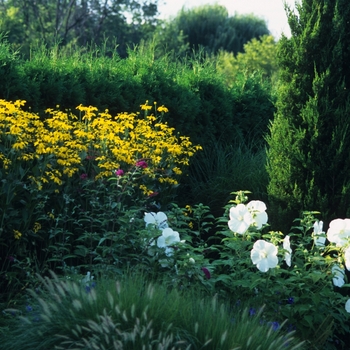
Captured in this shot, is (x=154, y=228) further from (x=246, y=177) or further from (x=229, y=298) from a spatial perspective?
(x=246, y=177)

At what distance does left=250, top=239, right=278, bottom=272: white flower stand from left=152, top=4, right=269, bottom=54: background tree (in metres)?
37.5

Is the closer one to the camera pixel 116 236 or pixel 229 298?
pixel 229 298

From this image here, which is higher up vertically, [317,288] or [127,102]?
[127,102]

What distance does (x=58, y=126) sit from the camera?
233 inches

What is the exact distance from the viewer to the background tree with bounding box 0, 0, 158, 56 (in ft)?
91.1

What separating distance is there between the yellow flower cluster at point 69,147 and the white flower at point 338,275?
200cm

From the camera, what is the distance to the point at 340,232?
4.96 metres

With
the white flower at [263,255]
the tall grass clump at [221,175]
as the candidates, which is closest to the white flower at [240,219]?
the white flower at [263,255]

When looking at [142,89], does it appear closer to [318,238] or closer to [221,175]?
[221,175]

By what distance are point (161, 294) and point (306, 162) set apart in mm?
2970

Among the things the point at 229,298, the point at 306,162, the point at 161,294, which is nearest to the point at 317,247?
the point at 229,298

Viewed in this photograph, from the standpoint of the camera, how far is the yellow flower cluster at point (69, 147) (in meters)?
5.49

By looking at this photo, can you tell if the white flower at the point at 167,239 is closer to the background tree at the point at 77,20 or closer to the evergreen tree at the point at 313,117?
the evergreen tree at the point at 313,117

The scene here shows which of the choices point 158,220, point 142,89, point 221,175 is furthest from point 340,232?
point 142,89
